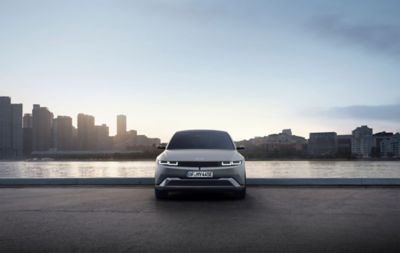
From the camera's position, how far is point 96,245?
215 inches

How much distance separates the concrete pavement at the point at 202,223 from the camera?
545 centimetres

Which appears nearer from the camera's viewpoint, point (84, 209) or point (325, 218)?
point (325, 218)

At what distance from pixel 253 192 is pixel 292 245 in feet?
20.9

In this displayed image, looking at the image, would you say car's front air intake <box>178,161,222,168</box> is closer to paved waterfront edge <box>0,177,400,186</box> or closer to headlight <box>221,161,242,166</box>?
headlight <box>221,161,242,166</box>

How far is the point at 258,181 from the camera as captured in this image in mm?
13805

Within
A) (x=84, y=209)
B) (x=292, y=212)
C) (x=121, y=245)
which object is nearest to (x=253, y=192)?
(x=292, y=212)

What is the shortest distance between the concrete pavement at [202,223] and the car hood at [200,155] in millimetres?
935

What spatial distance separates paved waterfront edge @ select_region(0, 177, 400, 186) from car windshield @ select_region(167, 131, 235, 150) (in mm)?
2756

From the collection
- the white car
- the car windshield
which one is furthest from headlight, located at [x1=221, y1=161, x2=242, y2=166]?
the car windshield

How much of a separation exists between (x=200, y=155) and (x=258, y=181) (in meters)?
4.44

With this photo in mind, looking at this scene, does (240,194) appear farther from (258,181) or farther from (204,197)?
(258,181)

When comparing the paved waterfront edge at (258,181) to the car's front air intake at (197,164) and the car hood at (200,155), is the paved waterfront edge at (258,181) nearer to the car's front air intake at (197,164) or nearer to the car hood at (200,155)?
the car hood at (200,155)

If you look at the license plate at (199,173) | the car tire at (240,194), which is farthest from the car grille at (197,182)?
the car tire at (240,194)

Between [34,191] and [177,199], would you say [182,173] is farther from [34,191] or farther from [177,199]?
[34,191]
